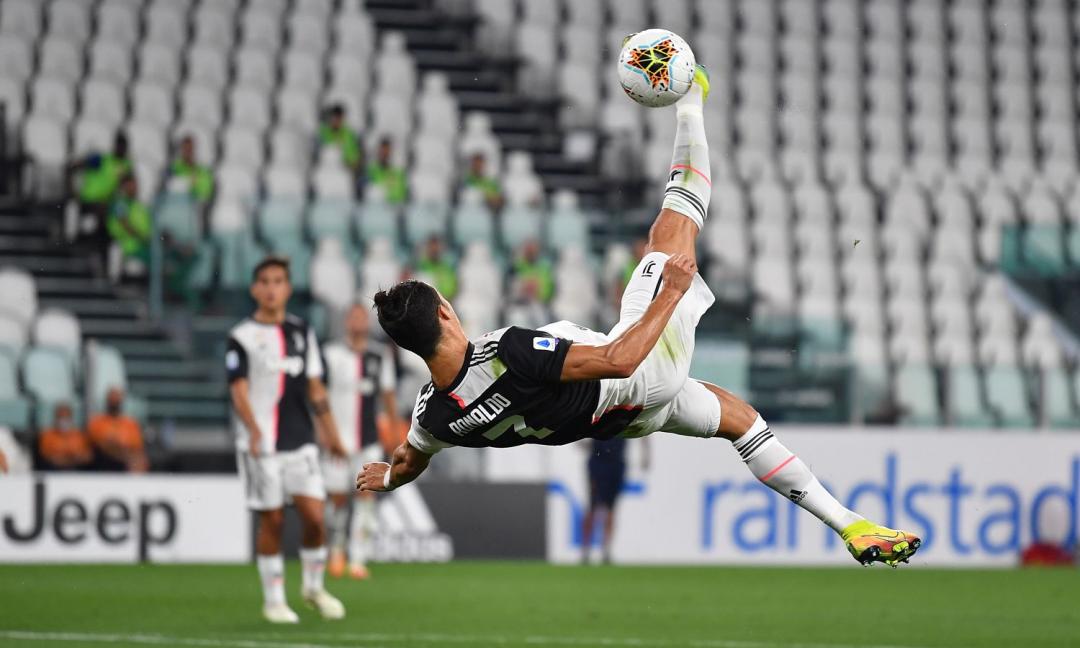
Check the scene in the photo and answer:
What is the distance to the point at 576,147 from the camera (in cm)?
2258

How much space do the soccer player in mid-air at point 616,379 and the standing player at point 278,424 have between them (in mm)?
3241

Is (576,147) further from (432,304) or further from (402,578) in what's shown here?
(432,304)

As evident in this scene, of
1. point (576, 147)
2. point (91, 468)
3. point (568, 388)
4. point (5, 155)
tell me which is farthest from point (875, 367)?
point (568, 388)

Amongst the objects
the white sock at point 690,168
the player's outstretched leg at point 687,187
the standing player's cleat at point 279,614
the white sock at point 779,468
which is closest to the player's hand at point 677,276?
the player's outstretched leg at point 687,187

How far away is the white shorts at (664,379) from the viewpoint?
293 inches

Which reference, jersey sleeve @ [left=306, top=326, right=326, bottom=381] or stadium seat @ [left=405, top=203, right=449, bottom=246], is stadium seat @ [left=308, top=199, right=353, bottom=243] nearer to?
stadium seat @ [left=405, top=203, right=449, bottom=246]

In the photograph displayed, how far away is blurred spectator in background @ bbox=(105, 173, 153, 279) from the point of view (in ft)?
55.4

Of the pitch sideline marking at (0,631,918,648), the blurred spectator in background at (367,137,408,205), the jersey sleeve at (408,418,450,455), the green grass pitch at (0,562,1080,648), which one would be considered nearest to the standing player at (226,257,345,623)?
the green grass pitch at (0,562,1080,648)

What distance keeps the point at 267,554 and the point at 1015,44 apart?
18.6m

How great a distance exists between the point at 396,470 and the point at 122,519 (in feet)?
29.1

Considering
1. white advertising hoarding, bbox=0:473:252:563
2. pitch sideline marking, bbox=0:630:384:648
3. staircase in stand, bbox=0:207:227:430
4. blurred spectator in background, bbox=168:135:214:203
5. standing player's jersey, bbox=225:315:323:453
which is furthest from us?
blurred spectator in background, bbox=168:135:214:203

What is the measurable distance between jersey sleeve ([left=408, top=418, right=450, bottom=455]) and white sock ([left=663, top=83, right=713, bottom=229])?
59.9 inches

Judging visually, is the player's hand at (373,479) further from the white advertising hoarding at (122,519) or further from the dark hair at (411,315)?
the white advertising hoarding at (122,519)

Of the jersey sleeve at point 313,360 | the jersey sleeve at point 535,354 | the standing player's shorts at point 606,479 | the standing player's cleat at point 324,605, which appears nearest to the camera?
the jersey sleeve at point 535,354
